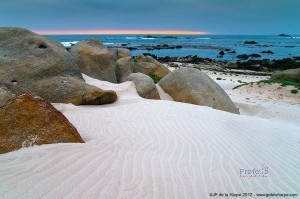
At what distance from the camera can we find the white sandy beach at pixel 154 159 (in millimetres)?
3031

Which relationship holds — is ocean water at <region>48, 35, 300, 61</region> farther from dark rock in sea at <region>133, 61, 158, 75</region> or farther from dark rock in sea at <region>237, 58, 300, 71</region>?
dark rock in sea at <region>133, 61, 158, 75</region>

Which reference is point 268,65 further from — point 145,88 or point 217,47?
point 217,47

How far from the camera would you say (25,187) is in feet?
9.39

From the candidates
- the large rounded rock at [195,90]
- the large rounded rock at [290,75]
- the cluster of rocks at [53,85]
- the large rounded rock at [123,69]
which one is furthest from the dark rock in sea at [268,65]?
the large rounded rock at [195,90]

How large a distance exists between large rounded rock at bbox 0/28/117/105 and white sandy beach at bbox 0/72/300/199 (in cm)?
59

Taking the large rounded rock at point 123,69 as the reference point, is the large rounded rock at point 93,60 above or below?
above

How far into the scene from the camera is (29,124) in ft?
12.9

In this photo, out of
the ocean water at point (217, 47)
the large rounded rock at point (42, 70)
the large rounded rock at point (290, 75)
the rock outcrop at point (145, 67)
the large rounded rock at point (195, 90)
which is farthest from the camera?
the ocean water at point (217, 47)

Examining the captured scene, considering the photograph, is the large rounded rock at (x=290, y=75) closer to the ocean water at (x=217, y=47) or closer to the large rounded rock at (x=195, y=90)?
the large rounded rock at (x=195, y=90)

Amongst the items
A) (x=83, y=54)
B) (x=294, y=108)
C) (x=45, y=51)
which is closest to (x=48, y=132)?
(x=45, y=51)

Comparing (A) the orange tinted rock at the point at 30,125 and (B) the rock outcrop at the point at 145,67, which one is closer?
(A) the orange tinted rock at the point at 30,125

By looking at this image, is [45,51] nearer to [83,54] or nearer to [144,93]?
[83,54]

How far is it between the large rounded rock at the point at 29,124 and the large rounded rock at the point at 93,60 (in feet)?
20.1

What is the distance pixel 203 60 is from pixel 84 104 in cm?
2780
